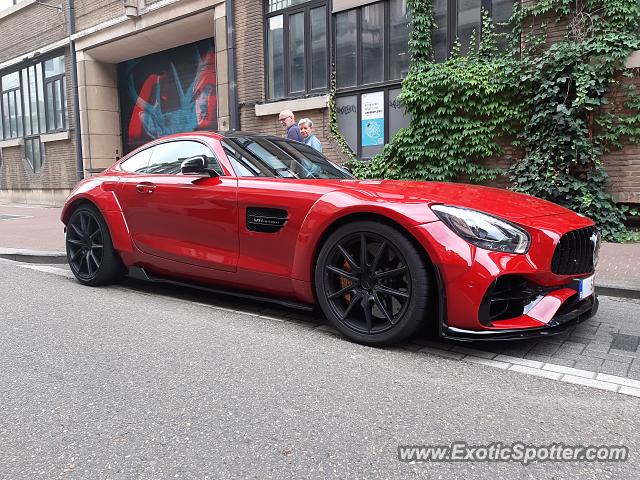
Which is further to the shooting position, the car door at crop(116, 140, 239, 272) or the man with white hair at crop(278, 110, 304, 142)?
the man with white hair at crop(278, 110, 304, 142)

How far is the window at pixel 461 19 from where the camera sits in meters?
8.30

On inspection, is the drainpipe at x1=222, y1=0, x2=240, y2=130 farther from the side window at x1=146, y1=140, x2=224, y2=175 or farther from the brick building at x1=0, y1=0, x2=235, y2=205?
the side window at x1=146, y1=140, x2=224, y2=175

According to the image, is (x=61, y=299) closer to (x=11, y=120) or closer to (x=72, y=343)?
(x=72, y=343)

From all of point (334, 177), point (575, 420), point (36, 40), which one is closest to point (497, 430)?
point (575, 420)

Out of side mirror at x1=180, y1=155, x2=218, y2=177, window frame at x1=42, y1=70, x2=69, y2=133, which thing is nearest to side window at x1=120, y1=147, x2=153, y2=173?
side mirror at x1=180, y1=155, x2=218, y2=177

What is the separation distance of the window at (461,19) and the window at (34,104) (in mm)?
12092

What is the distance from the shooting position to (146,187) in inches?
183

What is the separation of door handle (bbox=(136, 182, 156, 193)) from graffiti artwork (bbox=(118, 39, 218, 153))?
9.02 metres

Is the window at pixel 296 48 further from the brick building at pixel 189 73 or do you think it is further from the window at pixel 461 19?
the window at pixel 461 19

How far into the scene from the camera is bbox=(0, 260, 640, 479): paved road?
2.09 meters

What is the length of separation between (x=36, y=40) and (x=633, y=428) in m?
19.1

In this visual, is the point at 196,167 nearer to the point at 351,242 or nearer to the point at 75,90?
the point at 351,242

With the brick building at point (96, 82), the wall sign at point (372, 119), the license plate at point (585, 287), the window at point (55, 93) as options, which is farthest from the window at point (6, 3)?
the license plate at point (585, 287)

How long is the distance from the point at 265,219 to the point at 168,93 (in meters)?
12.1
